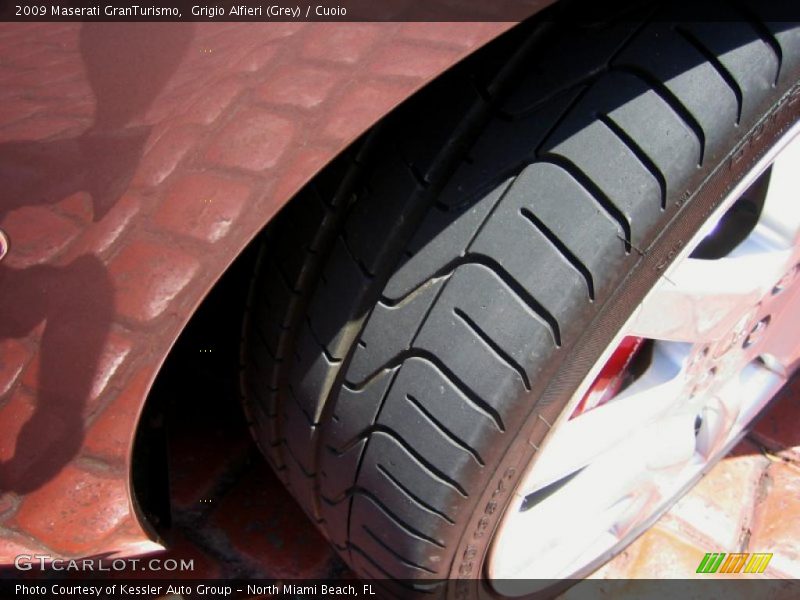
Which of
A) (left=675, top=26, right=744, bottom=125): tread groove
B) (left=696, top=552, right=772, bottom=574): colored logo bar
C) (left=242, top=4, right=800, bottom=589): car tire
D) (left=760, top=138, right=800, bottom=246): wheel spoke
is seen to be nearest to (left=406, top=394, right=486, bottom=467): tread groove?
(left=242, top=4, right=800, bottom=589): car tire

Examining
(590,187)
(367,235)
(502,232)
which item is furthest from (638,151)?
(367,235)

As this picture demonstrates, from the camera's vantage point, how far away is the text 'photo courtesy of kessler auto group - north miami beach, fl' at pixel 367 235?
754 millimetres

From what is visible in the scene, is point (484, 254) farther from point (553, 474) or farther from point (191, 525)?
point (191, 525)

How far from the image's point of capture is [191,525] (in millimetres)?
1524

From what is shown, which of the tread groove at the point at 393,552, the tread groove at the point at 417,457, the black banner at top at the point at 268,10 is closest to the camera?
the black banner at top at the point at 268,10

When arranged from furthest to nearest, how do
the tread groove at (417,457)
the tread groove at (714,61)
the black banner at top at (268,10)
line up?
the tread groove at (417,457), the tread groove at (714,61), the black banner at top at (268,10)

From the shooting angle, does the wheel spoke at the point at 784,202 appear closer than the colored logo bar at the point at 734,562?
Yes

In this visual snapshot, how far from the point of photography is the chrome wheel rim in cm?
108

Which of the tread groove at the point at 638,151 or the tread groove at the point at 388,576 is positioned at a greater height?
the tread groove at the point at 638,151

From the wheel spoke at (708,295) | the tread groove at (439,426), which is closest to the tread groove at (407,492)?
the tread groove at (439,426)

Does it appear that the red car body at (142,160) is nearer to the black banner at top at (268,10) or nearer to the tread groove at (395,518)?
the black banner at top at (268,10)

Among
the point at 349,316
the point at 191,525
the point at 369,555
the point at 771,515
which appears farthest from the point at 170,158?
the point at 771,515

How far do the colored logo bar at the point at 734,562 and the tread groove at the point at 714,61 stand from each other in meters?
1.11

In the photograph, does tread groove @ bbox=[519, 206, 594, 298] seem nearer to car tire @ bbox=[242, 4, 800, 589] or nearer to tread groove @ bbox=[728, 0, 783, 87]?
car tire @ bbox=[242, 4, 800, 589]
